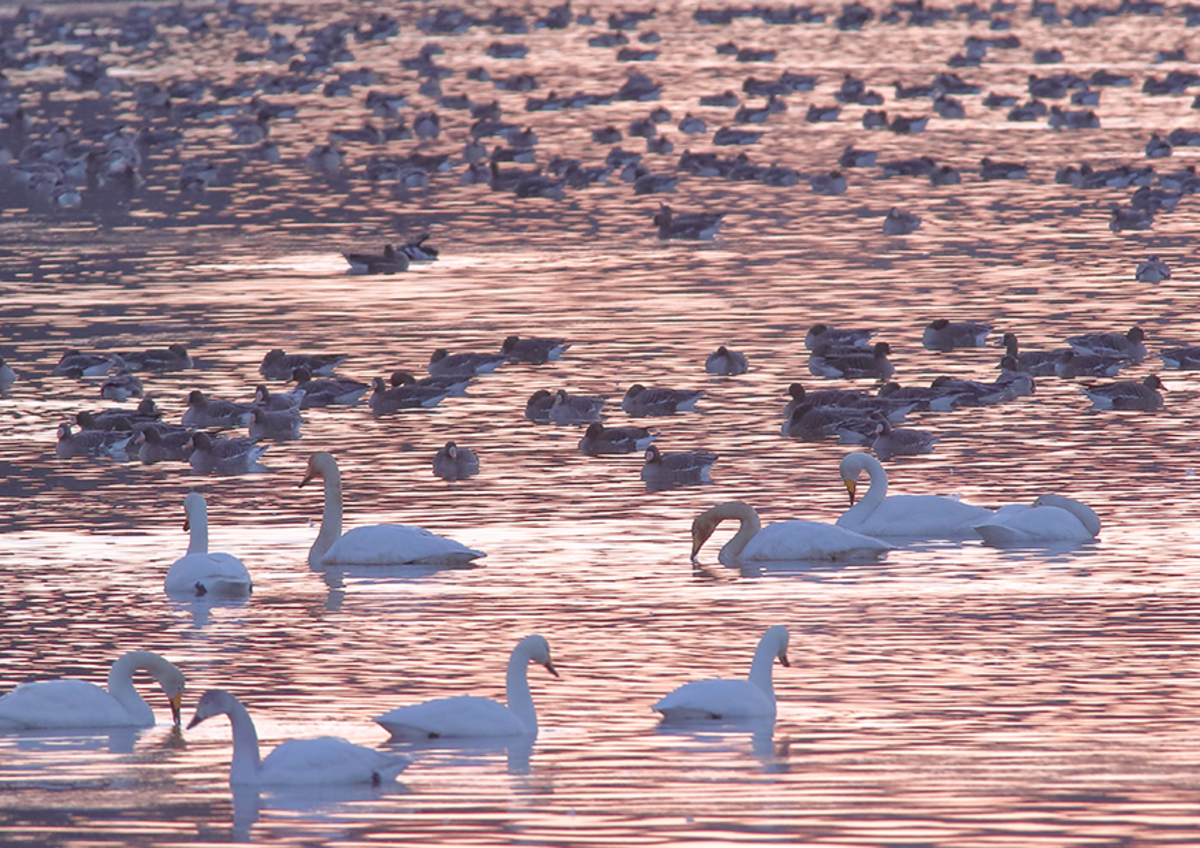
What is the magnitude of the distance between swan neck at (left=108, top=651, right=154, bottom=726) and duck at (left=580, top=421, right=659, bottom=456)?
484 inches

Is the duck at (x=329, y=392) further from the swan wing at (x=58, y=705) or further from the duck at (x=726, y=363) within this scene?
the swan wing at (x=58, y=705)

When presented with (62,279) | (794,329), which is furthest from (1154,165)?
(62,279)

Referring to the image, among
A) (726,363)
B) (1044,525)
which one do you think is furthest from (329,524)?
(726,363)

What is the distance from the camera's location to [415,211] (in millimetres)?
57250

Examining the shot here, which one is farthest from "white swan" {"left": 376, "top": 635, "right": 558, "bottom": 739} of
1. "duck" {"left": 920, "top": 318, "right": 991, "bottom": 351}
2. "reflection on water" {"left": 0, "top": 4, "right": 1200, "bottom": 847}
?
"duck" {"left": 920, "top": 318, "right": 991, "bottom": 351}

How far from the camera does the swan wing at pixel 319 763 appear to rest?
14.9 m

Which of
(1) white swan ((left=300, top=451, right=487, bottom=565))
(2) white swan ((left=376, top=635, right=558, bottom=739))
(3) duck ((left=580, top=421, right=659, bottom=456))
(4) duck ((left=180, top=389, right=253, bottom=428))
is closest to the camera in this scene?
(2) white swan ((left=376, top=635, right=558, bottom=739))

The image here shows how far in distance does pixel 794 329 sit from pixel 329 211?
21526mm

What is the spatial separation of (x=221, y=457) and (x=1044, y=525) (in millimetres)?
10684

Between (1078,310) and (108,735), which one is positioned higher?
(108,735)

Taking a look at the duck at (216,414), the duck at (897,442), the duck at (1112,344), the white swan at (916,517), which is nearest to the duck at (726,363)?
the duck at (1112,344)

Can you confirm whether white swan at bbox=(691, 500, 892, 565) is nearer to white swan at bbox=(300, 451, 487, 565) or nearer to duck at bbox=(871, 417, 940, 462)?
white swan at bbox=(300, 451, 487, 565)

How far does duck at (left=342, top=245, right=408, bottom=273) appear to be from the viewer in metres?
46.0

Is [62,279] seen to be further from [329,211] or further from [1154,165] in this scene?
[1154,165]
